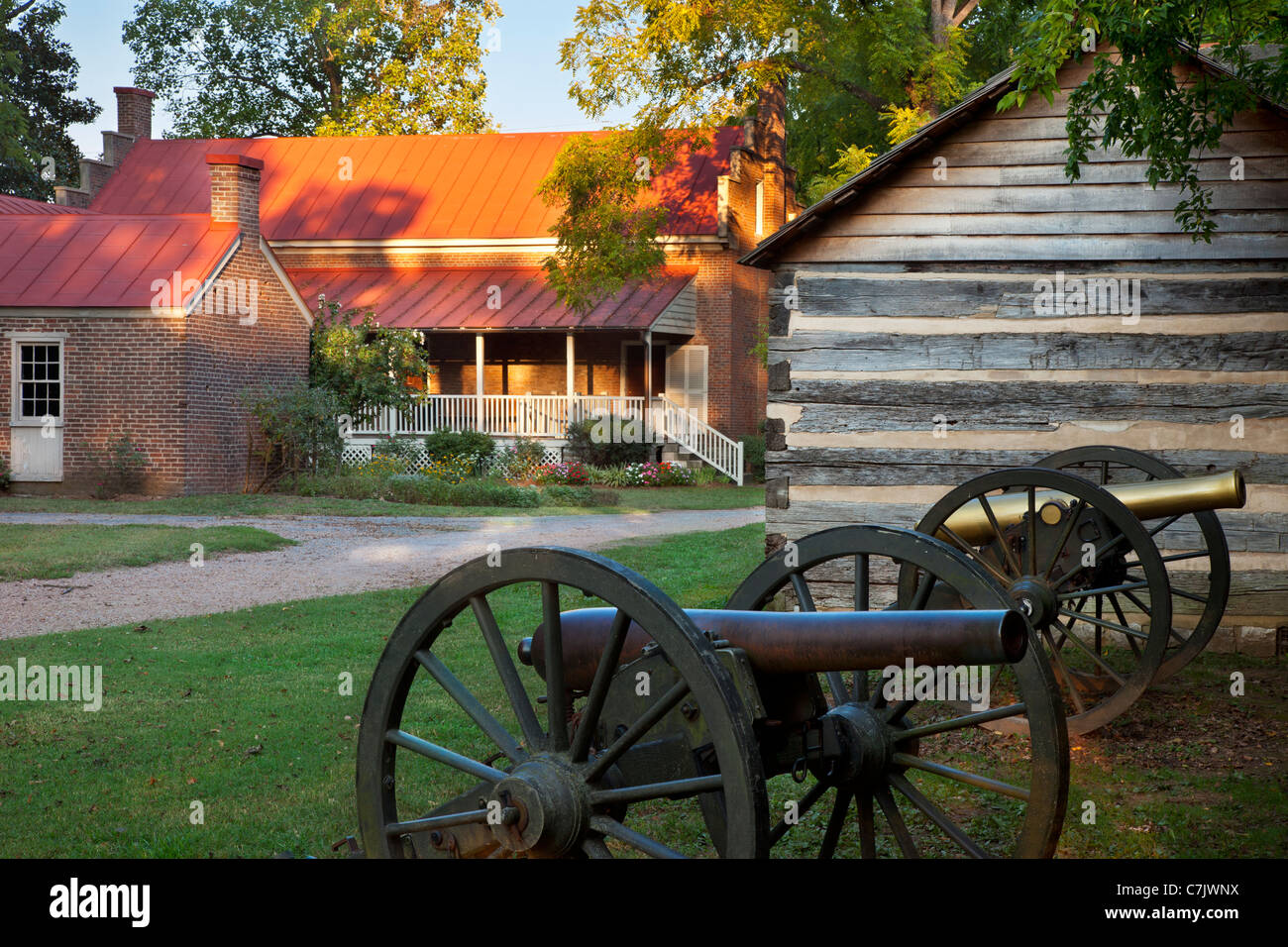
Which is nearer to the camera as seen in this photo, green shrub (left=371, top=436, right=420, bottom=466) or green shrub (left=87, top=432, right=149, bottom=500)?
green shrub (left=87, top=432, right=149, bottom=500)

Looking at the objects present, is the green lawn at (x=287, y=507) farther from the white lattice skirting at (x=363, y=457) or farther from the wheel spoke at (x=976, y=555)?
the wheel spoke at (x=976, y=555)

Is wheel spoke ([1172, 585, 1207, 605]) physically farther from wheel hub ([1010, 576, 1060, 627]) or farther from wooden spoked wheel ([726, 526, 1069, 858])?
wooden spoked wheel ([726, 526, 1069, 858])

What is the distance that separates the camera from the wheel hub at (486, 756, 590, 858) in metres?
3.41

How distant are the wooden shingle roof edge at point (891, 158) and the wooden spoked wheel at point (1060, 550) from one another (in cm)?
346

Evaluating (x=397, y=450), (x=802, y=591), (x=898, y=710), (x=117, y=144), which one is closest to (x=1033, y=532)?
(x=802, y=591)

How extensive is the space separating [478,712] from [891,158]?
7263mm

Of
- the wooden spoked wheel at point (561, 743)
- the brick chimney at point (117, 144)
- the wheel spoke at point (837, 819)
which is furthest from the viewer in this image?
the brick chimney at point (117, 144)

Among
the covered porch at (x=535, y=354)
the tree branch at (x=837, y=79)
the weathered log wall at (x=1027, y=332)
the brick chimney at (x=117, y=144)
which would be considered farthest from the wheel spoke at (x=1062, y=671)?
the brick chimney at (x=117, y=144)

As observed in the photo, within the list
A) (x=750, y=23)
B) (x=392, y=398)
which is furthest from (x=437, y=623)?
(x=392, y=398)

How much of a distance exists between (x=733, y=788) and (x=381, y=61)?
1780 inches

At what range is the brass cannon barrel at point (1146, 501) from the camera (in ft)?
22.6

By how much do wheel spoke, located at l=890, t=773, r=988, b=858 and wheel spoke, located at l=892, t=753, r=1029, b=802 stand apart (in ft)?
0.21

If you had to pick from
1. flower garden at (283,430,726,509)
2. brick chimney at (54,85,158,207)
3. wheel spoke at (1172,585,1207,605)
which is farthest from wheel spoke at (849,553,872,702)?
brick chimney at (54,85,158,207)
